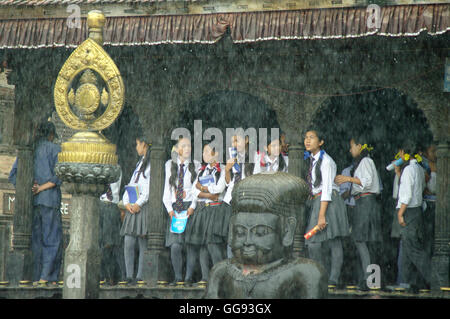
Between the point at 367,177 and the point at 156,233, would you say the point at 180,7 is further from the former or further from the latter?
the point at 367,177

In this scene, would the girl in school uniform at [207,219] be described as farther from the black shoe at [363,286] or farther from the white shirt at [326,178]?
the black shoe at [363,286]

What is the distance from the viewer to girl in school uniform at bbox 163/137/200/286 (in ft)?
53.2

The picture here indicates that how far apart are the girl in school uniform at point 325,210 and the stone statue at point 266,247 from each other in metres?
5.44

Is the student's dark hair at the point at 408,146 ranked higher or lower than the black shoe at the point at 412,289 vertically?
higher

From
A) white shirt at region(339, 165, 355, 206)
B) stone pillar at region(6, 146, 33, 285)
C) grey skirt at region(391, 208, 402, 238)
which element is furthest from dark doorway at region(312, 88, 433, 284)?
stone pillar at region(6, 146, 33, 285)

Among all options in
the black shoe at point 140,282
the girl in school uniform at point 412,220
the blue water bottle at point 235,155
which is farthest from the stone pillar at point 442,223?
the black shoe at point 140,282

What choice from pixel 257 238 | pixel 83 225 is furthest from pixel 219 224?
pixel 257 238

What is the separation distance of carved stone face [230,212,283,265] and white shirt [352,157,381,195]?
5.84 metres

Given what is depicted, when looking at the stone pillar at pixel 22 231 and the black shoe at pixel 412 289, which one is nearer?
the black shoe at pixel 412 289

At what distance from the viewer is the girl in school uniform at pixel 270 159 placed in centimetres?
1596

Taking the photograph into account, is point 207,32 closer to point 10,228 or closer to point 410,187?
point 410,187

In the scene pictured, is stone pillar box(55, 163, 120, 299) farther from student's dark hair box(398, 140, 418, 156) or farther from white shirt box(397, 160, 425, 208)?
student's dark hair box(398, 140, 418, 156)
